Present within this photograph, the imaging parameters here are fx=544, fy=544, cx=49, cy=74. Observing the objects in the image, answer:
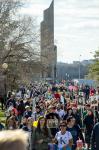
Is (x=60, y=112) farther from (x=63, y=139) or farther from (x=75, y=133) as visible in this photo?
(x=63, y=139)

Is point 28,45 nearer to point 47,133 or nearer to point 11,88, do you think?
point 11,88

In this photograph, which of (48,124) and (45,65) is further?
(45,65)

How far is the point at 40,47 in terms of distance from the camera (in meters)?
49.3

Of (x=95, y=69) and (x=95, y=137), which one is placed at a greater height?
(x=95, y=69)

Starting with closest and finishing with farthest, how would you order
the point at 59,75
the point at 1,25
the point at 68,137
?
the point at 68,137 → the point at 1,25 → the point at 59,75

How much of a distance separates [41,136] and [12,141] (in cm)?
947

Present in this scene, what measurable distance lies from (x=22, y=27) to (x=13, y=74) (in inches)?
179

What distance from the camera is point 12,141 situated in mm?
2414

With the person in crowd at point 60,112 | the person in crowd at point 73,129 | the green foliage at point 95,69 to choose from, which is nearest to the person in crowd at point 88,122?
the person in crowd at point 60,112

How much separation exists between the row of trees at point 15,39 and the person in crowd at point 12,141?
40.9m

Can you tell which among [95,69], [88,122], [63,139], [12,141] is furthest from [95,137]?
[95,69]

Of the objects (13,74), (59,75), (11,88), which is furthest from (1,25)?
(59,75)

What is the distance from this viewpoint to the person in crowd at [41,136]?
11.6 m

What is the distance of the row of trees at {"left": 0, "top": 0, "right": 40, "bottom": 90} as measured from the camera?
44.4 meters
